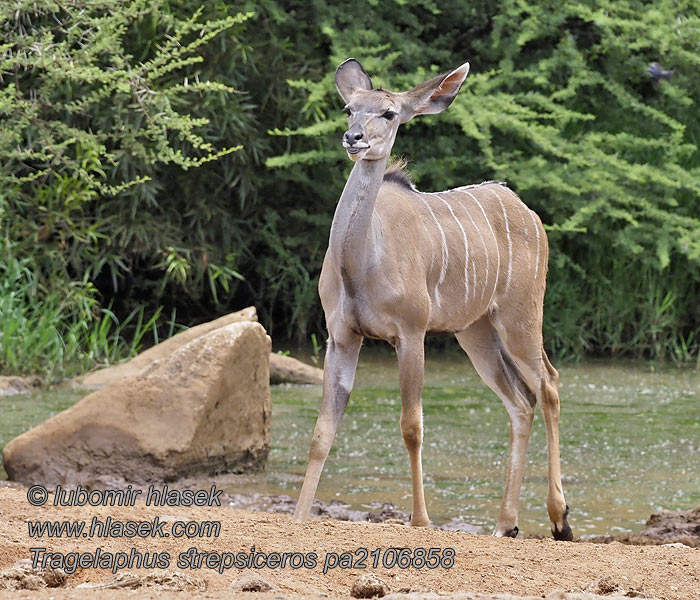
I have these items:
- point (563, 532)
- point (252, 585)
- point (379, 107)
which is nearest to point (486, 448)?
point (563, 532)

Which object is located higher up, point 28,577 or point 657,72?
point 657,72

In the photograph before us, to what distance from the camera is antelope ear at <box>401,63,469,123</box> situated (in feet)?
14.4

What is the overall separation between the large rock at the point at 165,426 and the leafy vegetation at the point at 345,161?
337 cm

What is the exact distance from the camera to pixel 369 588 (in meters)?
3.01

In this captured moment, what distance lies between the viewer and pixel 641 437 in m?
6.94

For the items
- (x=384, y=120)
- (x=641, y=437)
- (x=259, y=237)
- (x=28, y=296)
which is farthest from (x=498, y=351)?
(x=259, y=237)

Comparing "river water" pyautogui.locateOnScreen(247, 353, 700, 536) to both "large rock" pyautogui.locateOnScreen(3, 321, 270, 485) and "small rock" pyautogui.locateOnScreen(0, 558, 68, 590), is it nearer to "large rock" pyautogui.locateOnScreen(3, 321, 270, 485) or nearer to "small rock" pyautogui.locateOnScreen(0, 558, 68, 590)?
"large rock" pyautogui.locateOnScreen(3, 321, 270, 485)

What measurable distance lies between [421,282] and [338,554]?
1275 mm

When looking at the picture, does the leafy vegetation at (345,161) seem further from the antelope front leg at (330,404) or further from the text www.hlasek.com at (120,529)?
the text www.hlasek.com at (120,529)

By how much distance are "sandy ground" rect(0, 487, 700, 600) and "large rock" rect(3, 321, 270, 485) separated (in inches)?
59.7

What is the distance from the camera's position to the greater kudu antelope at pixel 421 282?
14.1 ft

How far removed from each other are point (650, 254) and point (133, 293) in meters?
4.30

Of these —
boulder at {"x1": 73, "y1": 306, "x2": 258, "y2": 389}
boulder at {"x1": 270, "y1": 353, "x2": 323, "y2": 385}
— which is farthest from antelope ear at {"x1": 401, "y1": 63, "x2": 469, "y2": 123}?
boulder at {"x1": 270, "y1": 353, "x2": 323, "y2": 385}

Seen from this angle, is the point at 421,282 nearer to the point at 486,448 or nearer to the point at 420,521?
the point at 420,521
